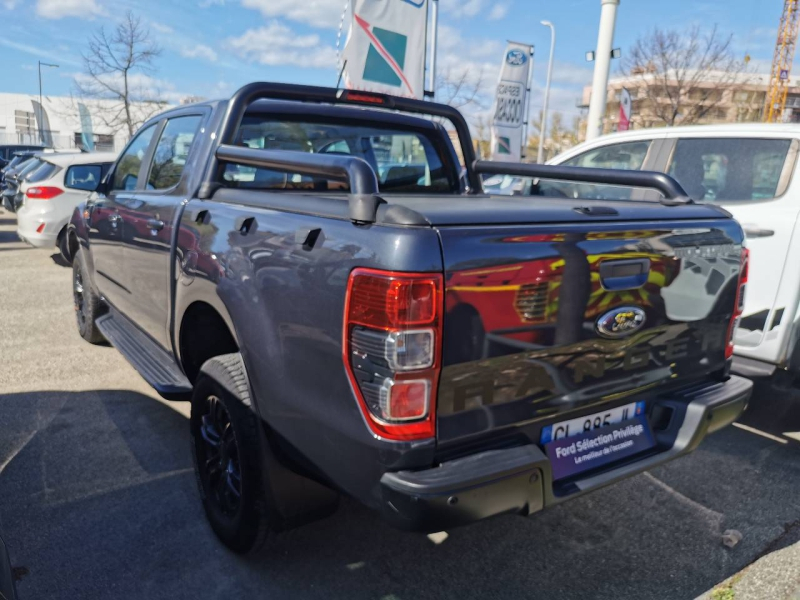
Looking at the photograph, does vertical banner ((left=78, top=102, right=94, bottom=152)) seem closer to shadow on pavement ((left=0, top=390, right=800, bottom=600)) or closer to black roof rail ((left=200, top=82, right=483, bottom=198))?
shadow on pavement ((left=0, top=390, right=800, bottom=600))

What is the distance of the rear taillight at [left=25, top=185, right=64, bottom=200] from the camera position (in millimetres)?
9016

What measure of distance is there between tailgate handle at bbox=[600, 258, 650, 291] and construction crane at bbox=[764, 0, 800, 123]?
75.1 metres

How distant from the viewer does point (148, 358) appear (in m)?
3.78

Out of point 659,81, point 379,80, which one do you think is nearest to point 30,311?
point 379,80

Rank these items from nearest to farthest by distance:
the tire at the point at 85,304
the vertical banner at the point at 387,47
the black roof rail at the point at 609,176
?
1. the black roof rail at the point at 609,176
2. the tire at the point at 85,304
3. the vertical banner at the point at 387,47

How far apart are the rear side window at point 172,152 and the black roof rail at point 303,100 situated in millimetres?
357

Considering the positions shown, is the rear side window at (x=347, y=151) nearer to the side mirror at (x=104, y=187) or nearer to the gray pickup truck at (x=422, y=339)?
the gray pickup truck at (x=422, y=339)

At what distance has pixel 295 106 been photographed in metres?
3.68

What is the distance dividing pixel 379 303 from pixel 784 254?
10.6 ft

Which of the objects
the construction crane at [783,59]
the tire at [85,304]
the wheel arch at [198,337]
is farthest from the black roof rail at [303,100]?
the construction crane at [783,59]

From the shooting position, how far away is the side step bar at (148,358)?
3.28 metres

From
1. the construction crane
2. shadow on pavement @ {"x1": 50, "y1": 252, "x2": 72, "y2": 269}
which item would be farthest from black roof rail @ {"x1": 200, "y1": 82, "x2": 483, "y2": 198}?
the construction crane

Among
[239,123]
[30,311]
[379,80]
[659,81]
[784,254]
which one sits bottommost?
[30,311]

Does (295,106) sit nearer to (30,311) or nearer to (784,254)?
(784,254)
